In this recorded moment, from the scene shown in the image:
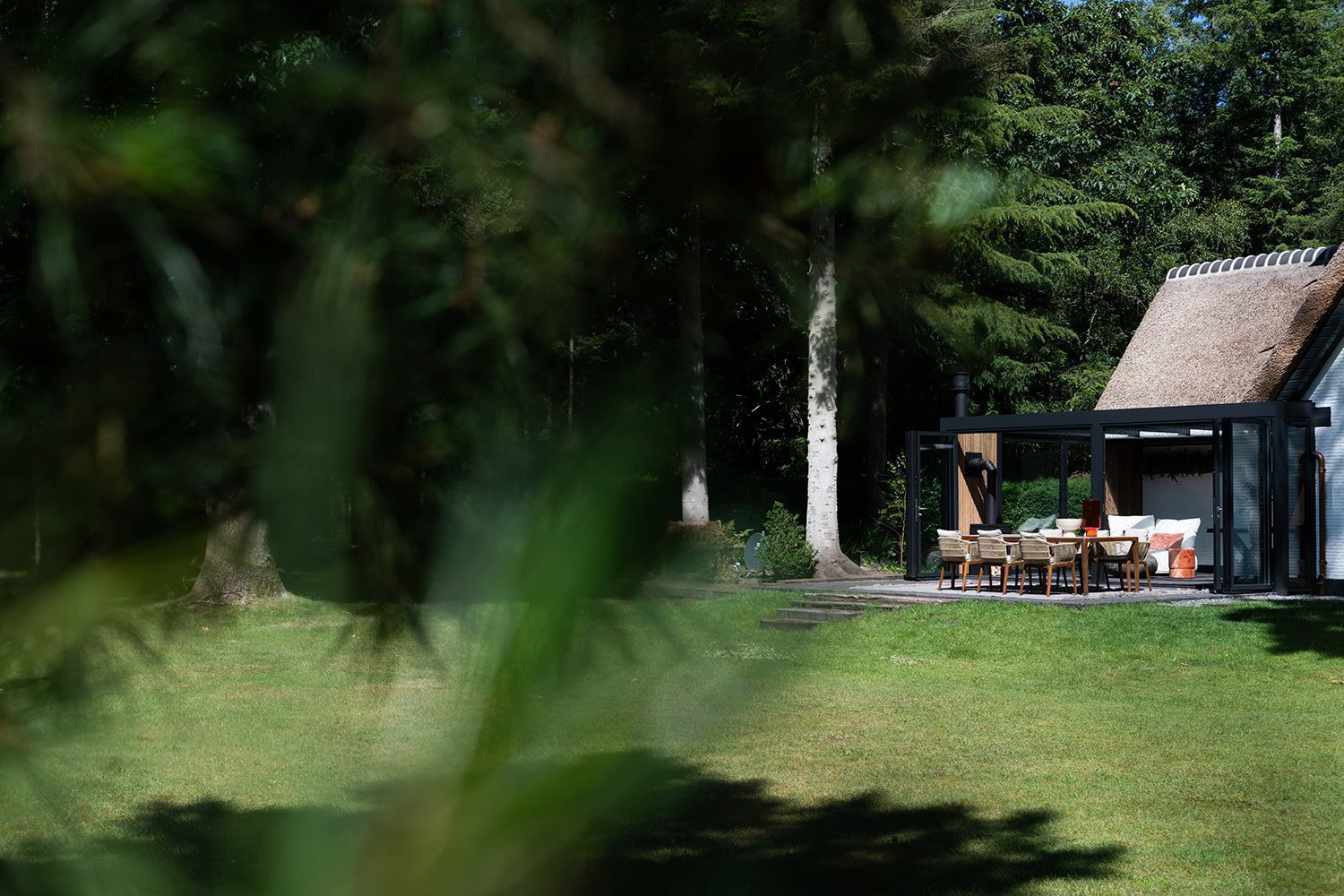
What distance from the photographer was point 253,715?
120 centimetres

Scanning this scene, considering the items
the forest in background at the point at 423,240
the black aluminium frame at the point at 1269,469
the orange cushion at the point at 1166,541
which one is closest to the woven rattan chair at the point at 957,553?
the black aluminium frame at the point at 1269,469

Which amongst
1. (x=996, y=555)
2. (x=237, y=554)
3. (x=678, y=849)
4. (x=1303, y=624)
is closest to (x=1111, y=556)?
(x=996, y=555)

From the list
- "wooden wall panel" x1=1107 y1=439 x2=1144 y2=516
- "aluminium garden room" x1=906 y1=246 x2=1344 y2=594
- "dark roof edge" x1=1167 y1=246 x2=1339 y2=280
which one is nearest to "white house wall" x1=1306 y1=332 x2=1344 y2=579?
"aluminium garden room" x1=906 y1=246 x2=1344 y2=594

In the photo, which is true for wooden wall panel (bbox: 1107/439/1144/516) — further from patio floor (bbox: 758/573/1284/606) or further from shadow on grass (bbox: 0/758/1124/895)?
shadow on grass (bbox: 0/758/1124/895)

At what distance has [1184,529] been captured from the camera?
826 inches

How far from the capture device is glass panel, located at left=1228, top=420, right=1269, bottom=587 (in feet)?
58.1

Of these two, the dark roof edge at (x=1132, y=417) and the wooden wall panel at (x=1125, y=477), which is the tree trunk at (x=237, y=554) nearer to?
the dark roof edge at (x=1132, y=417)

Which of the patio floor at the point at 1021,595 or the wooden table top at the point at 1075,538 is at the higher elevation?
the wooden table top at the point at 1075,538

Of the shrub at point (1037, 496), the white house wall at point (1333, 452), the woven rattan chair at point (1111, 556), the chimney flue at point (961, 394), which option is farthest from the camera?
the shrub at point (1037, 496)

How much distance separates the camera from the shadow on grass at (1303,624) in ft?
41.5

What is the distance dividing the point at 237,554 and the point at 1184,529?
854 inches

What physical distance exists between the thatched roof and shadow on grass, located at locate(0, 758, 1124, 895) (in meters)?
14.9

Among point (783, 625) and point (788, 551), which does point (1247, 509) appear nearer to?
point (788, 551)

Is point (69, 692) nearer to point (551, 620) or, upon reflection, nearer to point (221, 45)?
point (551, 620)
